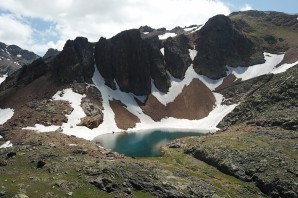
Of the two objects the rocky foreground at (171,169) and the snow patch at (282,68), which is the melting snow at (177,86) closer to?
the snow patch at (282,68)

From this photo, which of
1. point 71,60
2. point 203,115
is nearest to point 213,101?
point 203,115

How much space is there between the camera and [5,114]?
13725 cm

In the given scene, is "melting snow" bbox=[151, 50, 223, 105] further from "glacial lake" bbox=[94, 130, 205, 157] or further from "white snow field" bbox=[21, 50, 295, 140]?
"glacial lake" bbox=[94, 130, 205, 157]

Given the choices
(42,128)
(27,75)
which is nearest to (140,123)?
(42,128)

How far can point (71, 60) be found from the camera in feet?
545

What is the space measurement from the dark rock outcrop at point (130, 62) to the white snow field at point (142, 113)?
4.14 metres

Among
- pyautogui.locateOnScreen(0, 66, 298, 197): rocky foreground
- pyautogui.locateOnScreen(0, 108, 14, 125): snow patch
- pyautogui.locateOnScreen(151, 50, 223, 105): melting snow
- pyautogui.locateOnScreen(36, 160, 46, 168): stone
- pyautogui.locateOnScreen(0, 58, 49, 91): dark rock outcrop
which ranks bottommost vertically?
pyautogui.locateOnScreen(0, 66, 298, 197): rocky foreground

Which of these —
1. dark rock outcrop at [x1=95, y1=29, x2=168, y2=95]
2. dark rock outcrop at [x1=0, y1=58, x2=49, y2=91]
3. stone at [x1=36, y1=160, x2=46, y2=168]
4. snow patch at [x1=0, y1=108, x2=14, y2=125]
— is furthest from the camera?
dark rock outcrop at [x1=95, y1=29, x2=168, y2=95]

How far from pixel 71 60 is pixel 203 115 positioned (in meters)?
60.9

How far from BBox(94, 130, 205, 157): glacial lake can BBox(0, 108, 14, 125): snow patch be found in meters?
31.5

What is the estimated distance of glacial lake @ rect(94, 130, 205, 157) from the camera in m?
105

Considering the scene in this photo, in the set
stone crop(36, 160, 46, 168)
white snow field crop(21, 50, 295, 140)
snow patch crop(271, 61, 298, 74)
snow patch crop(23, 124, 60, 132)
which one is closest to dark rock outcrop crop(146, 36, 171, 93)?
white snow field crop(21, 50, 295, 140)

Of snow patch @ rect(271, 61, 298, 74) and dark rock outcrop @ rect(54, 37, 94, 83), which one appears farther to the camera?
snow patch @ rect(271, 61, 298, 74)

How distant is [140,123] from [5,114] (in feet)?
168
